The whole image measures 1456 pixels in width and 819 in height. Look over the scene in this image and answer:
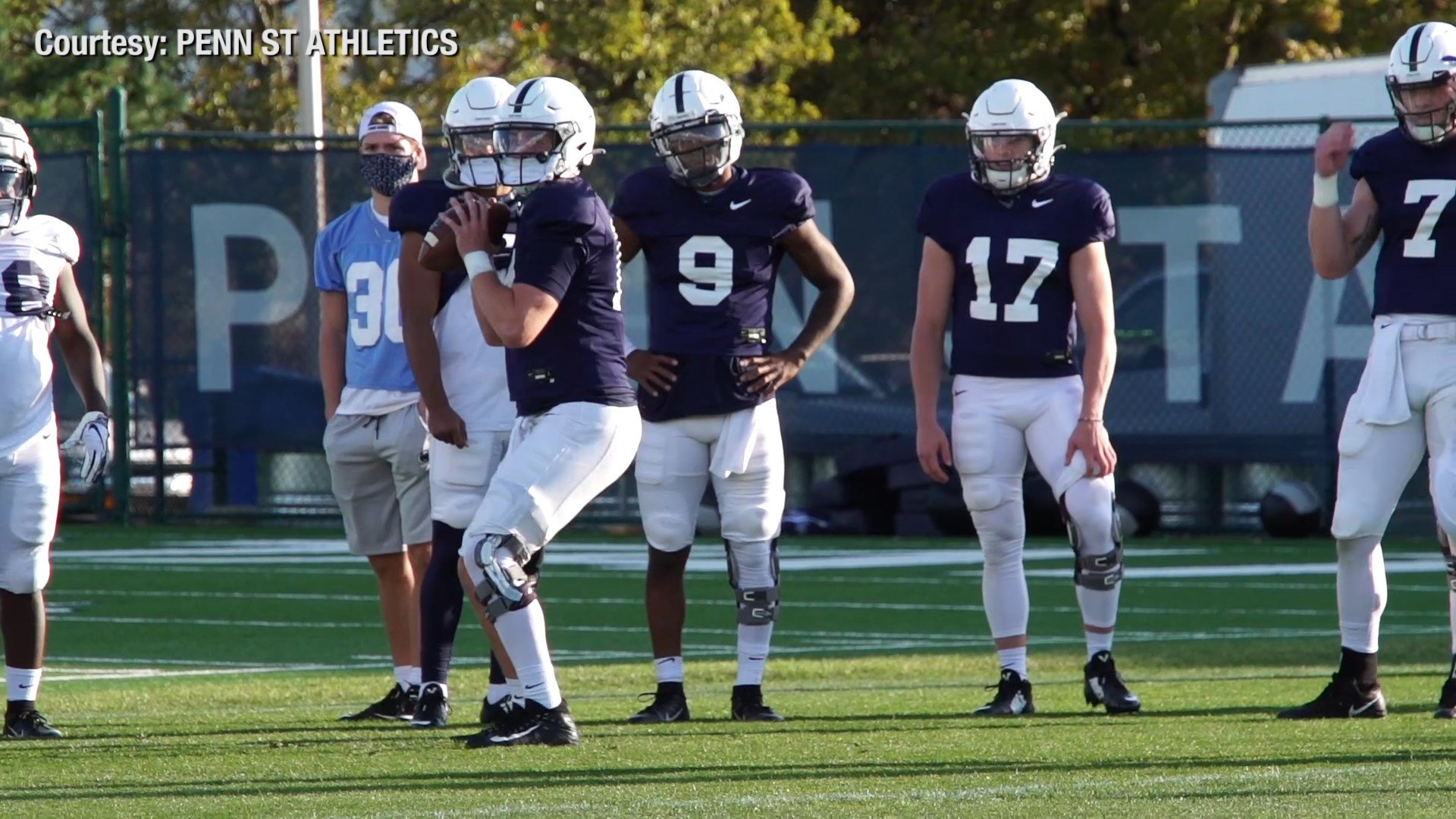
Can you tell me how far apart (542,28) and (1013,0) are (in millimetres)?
6057

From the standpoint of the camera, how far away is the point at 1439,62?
657 cm

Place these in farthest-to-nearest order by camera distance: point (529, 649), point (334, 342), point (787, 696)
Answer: point (787, 696) → point (334, 342) → point (529, 649)

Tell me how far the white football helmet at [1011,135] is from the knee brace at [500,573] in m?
1.97

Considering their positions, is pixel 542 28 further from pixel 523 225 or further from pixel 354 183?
pixel 523 225

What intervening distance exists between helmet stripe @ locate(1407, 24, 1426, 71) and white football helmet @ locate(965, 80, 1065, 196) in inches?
41.8

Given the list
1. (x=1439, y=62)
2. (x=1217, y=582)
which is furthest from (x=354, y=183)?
(x=1439, y=62)

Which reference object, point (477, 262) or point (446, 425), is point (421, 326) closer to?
point (446, 425)

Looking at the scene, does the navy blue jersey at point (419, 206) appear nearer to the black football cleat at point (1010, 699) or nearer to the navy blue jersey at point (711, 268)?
the navy blue jersey at point (711, 268)

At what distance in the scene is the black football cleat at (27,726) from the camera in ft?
22.1

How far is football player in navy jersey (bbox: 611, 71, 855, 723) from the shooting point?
7.06 m

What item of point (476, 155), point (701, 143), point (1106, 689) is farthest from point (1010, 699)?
point (476, 155)

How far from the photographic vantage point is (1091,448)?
22.9ft

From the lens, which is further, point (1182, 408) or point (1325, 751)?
point (1182, 408)

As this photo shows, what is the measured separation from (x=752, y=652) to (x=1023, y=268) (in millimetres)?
1419
